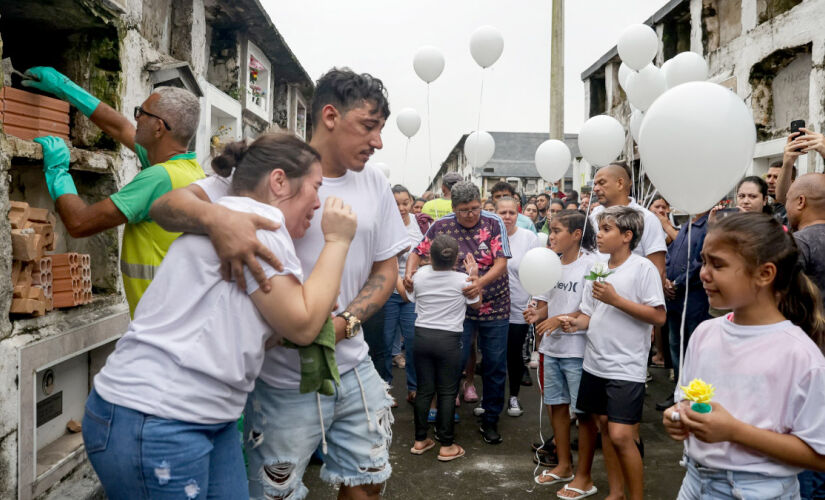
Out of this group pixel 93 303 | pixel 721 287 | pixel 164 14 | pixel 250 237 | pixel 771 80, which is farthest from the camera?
pixel 771 80

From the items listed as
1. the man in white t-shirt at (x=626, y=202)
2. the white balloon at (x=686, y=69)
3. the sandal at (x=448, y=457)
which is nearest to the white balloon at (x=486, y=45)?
the white balloon at (x=686, y=69)

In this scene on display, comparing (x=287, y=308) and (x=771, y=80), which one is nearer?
(x=287, y=308)

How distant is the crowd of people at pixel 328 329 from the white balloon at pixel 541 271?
0.29 metres

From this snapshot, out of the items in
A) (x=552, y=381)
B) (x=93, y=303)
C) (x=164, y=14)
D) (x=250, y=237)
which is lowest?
(x=552, y=381)

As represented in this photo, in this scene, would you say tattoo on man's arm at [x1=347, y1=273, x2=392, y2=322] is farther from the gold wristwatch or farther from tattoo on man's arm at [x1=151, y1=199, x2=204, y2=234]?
tattoo on man's arm at [x1=151, y1=199, x2=204, y2=234]

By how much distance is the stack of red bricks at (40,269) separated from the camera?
2.75m

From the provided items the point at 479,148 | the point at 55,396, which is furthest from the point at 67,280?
the point at 479,148

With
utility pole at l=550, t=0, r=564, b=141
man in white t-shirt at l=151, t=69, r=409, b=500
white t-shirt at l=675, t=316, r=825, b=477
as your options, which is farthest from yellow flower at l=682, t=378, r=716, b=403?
utility pole at l=550, t=0, r=564, b=141

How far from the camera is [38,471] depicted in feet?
9.63

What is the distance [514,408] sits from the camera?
5.24m

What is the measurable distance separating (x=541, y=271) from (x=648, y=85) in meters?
3.16

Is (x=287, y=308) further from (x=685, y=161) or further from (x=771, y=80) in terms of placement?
(x=771, y=80)

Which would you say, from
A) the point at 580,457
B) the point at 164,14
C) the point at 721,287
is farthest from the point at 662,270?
the point at 164,14

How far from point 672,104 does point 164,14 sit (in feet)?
16.3
